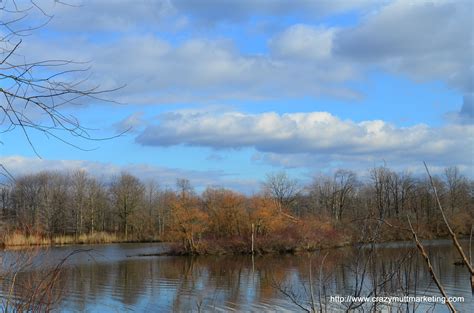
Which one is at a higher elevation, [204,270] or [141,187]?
[141,187]

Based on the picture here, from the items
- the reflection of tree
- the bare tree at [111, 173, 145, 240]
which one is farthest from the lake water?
the bare tree at [111, 173, 145, 240]

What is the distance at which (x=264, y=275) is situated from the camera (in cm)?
3212

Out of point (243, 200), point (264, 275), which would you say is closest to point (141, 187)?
point (243, 200)

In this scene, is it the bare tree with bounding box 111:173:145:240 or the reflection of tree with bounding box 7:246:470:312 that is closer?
Answer: the reflection of tree with bounding box 7:246:470:312

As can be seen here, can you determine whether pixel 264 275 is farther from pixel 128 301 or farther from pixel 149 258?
pixel 149 258

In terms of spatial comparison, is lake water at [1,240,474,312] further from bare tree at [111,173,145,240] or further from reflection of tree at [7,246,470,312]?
bare tree at [111,173,145,240]

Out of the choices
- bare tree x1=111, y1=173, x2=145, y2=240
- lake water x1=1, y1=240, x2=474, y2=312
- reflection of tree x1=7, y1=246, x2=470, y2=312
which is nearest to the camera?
lake water x1=1, y1=240, x2=474, y2=312

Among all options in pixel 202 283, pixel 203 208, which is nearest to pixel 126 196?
pixel 203 208

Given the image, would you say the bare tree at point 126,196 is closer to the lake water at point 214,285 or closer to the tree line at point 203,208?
the tree line at point 203,208

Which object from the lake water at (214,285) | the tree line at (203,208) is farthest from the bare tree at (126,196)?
the lake water at (214,285)

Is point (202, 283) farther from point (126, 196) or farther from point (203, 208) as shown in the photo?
point (126, 196)

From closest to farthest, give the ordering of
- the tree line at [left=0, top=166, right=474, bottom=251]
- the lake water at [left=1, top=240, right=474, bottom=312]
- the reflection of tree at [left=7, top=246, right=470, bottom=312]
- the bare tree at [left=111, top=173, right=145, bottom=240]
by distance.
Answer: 1. the lake water at [left=1, top=240, right=474, bottom=312]
2. the reflection of tree at [left=7, top=246, right=470, bottom=312]
3. the tree line at [left=0, top=166, right=474, bottom=251]
4. the bare tree at [left=111, top=173, right=145, bottom=240]

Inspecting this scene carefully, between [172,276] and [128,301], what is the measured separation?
8834 millimetres

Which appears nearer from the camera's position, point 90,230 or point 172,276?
point 172,276
